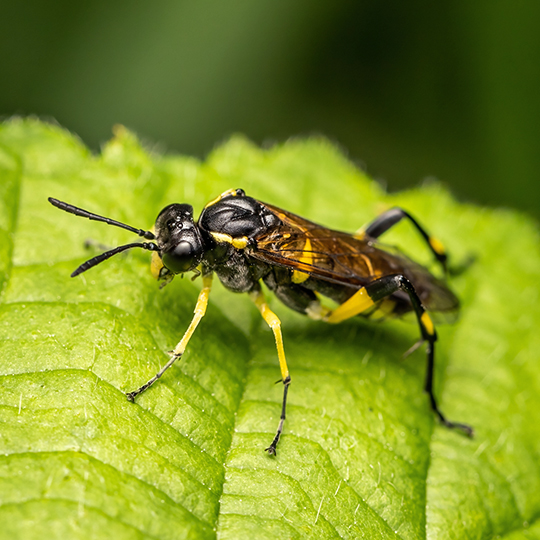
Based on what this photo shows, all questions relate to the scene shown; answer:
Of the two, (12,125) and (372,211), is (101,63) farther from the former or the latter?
(372,211)

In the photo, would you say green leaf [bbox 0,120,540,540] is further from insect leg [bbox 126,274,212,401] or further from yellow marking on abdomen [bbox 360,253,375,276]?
yellow marking on abdomen [bbox 360,253,375,276]

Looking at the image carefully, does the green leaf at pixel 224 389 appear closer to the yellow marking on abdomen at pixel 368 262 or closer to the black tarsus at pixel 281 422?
the black tarsus at pixel 281 422

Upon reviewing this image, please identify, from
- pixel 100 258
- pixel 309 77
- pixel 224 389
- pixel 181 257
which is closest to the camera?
pixel 100 258

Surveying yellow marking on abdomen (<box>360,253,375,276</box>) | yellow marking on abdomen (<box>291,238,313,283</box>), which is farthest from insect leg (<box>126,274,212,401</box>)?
yellow marking on abdomen (<box>360,253,375,276</box>)

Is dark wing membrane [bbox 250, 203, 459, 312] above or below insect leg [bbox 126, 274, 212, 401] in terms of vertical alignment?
above

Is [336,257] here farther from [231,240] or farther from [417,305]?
[231,240]

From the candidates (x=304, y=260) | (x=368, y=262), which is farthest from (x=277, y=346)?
(x=368, y=262)
